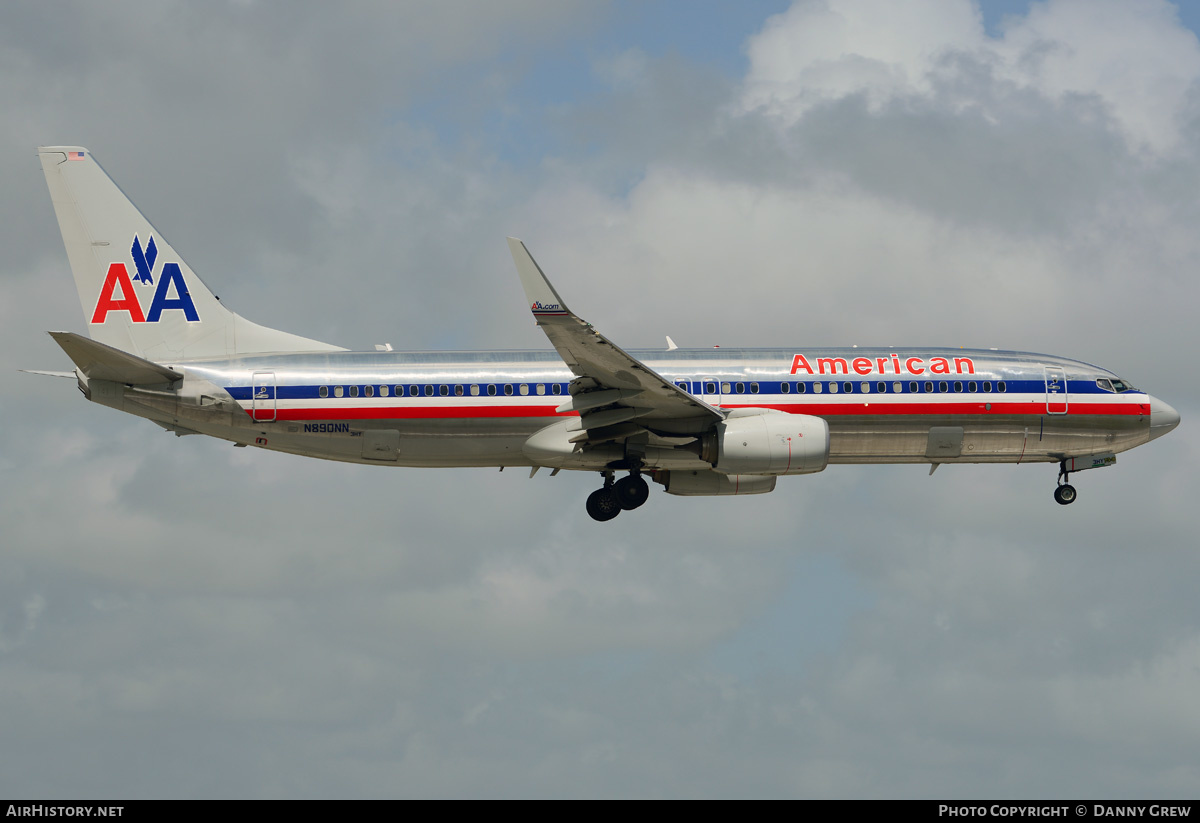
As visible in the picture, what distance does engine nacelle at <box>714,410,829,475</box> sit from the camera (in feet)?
145

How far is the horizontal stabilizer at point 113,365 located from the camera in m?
41.4

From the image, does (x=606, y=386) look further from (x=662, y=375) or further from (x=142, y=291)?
(x=142, y=291)

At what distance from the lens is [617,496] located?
47.3m

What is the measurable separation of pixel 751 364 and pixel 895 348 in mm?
5256

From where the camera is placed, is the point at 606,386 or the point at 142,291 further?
the point at 142,291

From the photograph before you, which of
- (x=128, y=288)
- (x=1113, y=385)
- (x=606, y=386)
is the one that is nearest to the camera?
(x=606, y=386)

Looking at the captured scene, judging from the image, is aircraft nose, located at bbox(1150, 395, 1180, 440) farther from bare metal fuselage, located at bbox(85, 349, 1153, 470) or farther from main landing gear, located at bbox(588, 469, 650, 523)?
main landing gear, located at bbox(588, 469, 650, 523)

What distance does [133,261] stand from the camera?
47.5 m

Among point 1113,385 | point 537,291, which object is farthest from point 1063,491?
point 537,291

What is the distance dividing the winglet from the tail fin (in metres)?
9.78

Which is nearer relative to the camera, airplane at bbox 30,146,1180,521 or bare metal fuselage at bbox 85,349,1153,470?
airplane at bbox 30,146,1180,521

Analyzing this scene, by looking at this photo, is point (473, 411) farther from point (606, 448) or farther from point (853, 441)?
point (853, 441)

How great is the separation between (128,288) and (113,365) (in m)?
5.19

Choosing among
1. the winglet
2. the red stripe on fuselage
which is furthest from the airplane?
the winglet
